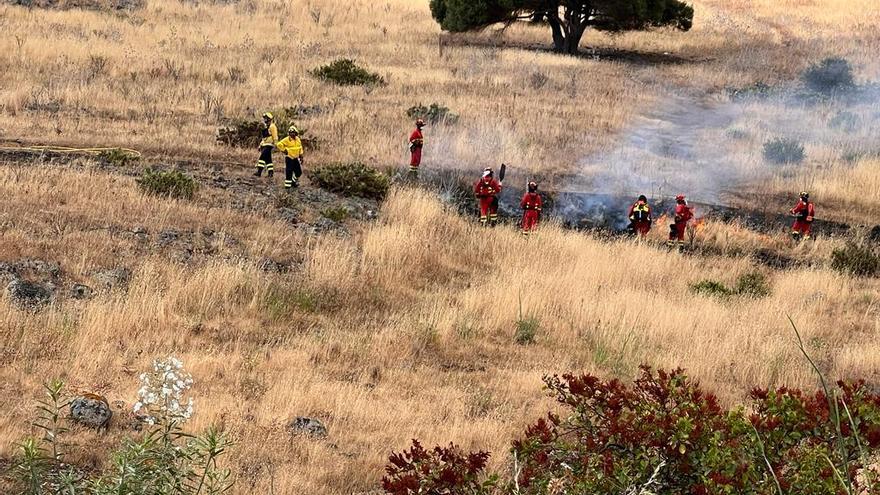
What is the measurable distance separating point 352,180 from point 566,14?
20.7 metres

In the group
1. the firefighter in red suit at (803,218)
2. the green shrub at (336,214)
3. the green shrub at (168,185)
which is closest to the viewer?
the green shrub at (168,185)

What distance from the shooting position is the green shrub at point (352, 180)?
1702 cm

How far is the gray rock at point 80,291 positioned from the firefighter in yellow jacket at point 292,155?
18.0 feet

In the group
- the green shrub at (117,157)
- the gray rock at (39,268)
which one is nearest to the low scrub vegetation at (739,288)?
the gray rock at (39,268)

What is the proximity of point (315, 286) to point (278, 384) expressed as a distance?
3.34 metres

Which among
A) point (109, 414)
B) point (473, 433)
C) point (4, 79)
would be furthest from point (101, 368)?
point (4, 79)

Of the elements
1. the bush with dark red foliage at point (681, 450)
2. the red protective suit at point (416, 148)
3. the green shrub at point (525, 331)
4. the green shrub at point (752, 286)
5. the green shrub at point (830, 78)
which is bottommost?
the green shrub at point (752, 286)

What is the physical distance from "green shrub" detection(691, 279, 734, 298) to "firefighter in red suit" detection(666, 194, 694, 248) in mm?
2275

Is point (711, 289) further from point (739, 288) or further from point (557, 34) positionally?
point (557, 34)

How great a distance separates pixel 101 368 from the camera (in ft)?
29.0

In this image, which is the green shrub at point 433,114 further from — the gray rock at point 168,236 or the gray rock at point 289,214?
the gray rock at point 168,236

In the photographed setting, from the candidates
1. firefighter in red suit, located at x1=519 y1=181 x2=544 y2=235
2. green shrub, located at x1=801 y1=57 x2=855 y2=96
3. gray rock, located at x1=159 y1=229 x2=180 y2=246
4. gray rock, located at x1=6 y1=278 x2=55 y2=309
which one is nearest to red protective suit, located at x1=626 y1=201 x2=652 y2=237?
firefighter in red suit, located at x1=519 y1=181 x2=544 y2=235

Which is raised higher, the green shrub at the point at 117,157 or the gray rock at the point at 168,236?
the green shrub at the point at 117,157

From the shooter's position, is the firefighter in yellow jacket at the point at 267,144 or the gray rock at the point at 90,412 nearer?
the gray rock at the point at 90,412
